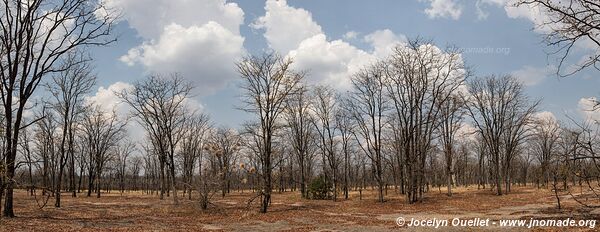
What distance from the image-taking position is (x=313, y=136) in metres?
48.8

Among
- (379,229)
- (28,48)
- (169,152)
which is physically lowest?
(379,229)

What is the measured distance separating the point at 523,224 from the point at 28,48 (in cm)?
2222

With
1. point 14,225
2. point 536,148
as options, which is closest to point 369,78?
point 14,225

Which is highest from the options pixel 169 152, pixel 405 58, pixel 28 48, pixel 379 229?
pixel 405 58

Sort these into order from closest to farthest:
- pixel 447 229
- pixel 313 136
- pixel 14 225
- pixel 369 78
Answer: pixel 447 229
pixel 14 225
pixel 369 78
pixel 313 136

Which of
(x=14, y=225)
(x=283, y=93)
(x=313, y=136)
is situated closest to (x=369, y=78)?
(x=283, y=93)

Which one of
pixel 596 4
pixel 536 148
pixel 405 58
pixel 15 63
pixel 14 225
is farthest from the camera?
pixel 536 148

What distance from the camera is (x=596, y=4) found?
10609mm

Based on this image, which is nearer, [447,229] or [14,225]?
[447,229]

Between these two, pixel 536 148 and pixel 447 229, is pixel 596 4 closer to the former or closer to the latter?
pixel 447 229

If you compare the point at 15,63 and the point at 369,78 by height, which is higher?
the point at 369,78

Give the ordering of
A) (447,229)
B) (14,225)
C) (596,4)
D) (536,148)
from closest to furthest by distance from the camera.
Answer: (596,4), (447,229), (14,225), (536,148)

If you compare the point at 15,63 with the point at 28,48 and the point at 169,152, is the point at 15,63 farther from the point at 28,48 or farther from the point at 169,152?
the point at 169,152

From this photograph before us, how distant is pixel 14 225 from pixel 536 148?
2866 inches
